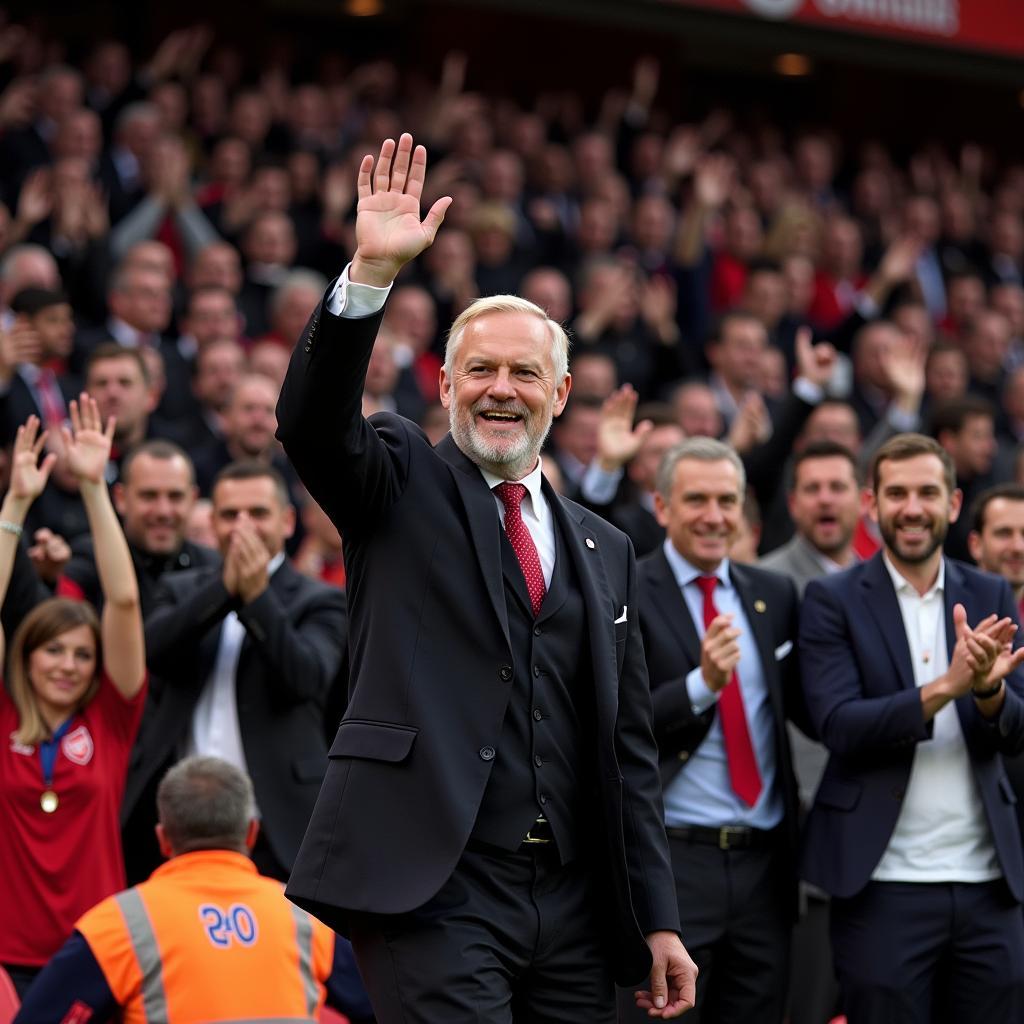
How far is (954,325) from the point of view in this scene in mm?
12961

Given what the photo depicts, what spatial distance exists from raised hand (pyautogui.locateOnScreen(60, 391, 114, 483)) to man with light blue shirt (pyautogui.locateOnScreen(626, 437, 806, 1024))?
1697mm

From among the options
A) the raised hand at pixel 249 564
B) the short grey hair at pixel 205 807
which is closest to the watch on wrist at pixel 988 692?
the short grey hair at pixel 205 807

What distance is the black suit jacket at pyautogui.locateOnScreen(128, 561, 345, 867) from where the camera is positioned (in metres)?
5.60

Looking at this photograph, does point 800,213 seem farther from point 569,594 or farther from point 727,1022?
point 569,594

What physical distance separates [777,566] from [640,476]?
107 centimetres

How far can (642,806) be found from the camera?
3752 mm

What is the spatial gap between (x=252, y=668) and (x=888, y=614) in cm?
204

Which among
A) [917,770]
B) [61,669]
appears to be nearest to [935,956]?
[917,770]

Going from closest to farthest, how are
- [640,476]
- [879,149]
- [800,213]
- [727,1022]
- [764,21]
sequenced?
[727,1022]
[640,476]
[800,213]
[764,21]
[879,149]

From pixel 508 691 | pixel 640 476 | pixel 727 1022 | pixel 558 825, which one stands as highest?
pixel 640 476

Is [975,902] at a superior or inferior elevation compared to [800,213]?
inferior

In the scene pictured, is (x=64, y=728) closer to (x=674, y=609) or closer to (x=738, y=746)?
(x=674, y=609)

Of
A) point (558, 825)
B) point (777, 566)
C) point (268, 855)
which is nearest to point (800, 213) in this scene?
point (777, 566)

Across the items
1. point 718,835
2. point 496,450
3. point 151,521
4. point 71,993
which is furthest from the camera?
point 151,521
